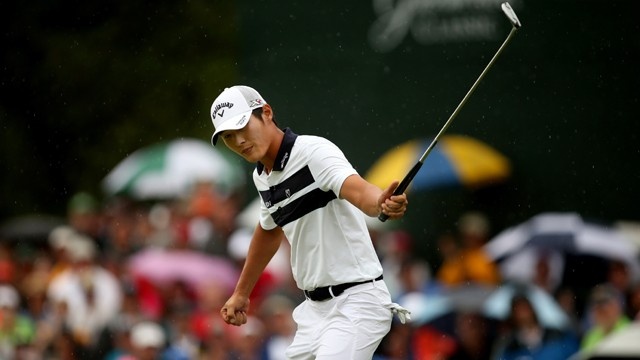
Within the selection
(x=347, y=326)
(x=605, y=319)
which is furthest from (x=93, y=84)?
(x=347, y=326)

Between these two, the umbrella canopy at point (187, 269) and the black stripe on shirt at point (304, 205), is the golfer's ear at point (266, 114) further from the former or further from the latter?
the umbrella canopy at point (187, 269)

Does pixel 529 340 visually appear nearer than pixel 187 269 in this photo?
Yes

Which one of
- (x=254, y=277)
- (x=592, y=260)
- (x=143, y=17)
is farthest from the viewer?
(x=143, y=17)

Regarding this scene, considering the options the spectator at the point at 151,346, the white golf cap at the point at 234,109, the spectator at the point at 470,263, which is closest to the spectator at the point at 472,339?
the spectator at the point at 470,263

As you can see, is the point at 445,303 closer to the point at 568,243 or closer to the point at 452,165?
the point at 568,243

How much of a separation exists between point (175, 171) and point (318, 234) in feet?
44.2

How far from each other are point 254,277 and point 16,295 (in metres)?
10.0

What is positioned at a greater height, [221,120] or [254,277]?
[221,120]

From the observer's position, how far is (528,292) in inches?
502

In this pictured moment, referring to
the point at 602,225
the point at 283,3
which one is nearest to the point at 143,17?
the point at 283,3

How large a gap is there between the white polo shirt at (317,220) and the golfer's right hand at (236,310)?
738 mm

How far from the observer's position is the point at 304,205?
27.3 ft

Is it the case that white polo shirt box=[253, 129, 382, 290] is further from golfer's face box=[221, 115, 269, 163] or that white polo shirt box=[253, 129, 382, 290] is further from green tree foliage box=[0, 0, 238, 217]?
green tree foliage box=[0, 0, 238, 217]

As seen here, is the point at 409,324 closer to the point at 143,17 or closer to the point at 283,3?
the point at 283,3
